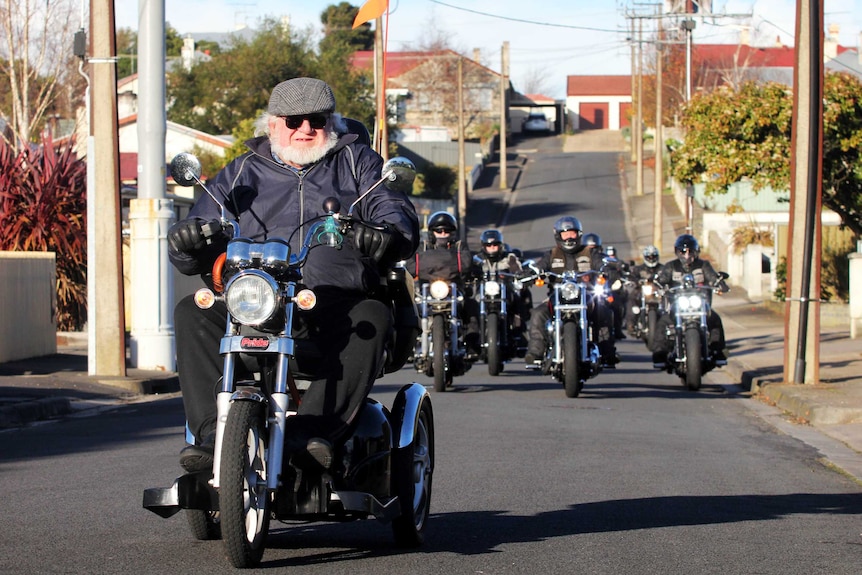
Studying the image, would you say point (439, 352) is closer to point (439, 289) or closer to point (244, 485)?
point (439, 289)

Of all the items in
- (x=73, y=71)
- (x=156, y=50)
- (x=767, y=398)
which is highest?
(x=73, y=71)

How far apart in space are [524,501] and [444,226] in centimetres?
844

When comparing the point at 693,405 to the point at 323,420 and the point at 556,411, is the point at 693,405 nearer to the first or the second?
the point at 556,411

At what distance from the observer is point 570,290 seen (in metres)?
14.3

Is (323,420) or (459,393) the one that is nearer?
(323,420)

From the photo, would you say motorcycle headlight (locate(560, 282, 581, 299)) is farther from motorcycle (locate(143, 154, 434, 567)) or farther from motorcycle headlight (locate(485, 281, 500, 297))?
motorcycle (locate(143, 154, 434, 567))

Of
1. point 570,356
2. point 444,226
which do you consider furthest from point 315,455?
point 444,226

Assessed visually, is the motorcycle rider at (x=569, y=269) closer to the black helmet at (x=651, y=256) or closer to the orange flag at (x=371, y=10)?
the orange flag at (x=371, y=10)

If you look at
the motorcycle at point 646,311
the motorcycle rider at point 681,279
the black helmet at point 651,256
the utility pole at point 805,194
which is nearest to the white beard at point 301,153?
the utility pole at point 805,194

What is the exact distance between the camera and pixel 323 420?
16.4 feet

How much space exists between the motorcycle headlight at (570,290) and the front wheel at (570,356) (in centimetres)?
36

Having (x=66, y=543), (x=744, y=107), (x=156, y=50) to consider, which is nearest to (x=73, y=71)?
(x=744, y=107)

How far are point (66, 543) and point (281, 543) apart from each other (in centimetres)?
90

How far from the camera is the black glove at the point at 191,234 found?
4898 millimetres
